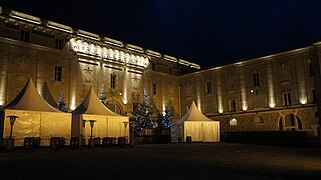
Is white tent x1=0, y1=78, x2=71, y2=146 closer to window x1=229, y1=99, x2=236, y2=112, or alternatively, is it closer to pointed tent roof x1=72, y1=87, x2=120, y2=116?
pointed tent roof x1=72, y1=87, x2=120, y2=116

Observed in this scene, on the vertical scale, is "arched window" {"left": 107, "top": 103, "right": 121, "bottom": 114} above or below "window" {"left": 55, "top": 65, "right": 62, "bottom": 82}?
below

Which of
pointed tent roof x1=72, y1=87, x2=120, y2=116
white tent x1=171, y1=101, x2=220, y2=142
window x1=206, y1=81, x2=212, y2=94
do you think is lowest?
white tent x1=171, y1=101, x2=220, y2=142

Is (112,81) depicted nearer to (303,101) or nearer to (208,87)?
(208,87)

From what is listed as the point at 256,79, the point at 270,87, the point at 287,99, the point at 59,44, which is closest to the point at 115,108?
the point at 59,44

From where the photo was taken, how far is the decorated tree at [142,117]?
1191 inches

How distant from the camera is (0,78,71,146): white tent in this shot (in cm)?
1595

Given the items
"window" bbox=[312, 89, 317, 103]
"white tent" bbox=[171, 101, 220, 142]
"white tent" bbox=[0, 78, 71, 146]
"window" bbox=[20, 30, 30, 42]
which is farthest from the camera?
"window" bbox=[312, 89, 317, 103]

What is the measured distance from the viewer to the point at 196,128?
2608cm

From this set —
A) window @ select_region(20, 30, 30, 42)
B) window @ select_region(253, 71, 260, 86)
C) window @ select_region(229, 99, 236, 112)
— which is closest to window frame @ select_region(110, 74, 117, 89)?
window @ select_region(20, 30, 30, 42)

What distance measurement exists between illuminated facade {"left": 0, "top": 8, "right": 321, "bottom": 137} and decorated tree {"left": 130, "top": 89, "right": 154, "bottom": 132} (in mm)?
1494

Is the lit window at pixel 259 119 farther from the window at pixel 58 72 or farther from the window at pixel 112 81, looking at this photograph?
the window at pixel 58 72

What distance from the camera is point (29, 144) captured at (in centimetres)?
1507

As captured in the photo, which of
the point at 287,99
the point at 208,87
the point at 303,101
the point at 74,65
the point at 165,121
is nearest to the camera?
the point at 303,101

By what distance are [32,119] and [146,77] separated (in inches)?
747
